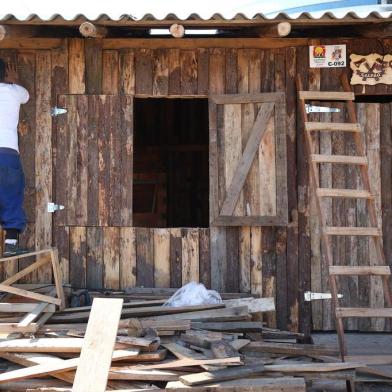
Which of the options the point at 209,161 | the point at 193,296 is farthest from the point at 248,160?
the point at 193,296

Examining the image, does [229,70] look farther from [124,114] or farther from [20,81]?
[20,81]

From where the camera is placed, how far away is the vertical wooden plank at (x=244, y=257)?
25.4ft

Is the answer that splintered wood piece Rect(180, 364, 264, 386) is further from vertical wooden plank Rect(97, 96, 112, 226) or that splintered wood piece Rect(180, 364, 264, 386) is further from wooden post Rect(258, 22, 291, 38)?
wooden post Rect(258, 22, 291, 38)

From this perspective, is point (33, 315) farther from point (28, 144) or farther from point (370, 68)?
point (370, 68)

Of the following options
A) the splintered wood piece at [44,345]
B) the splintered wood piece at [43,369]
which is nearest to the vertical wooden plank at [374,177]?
the splintered wood piece at [43,369]

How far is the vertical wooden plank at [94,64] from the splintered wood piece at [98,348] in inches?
168

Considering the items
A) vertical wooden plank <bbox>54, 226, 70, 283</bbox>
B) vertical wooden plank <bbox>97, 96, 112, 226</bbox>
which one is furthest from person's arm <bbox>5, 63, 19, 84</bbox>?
vertical wooden plank <bbox>54, 226, 70, 283</bbox>

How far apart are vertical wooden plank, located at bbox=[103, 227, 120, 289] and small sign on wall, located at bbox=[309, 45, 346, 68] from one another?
9.81 ft

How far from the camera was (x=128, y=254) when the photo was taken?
306 inches

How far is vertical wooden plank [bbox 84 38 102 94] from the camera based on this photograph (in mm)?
7801

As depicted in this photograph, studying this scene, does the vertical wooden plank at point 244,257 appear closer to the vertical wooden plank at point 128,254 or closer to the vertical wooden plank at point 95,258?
the vertical wooden plank at point 128,254

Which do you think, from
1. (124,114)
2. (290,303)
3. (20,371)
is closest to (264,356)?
(290,303)

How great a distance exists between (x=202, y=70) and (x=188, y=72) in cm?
16

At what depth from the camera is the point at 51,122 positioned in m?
7.85
